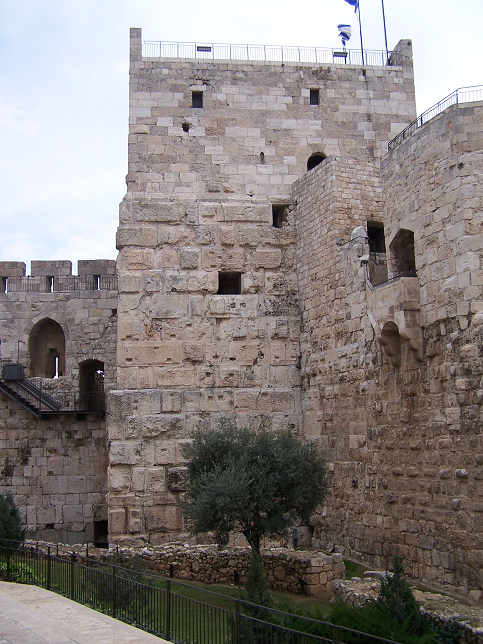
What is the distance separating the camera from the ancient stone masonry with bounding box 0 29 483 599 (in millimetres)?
9617

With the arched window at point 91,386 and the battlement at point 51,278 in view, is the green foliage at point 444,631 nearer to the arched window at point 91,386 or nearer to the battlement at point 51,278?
the arched window at point 91,386

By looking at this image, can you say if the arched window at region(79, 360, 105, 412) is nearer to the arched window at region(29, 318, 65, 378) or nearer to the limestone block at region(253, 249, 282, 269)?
the arched window at region(29, 318, 65, 378)

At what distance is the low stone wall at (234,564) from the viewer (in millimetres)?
10578

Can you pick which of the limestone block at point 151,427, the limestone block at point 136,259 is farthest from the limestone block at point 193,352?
the limestone block at point 136,259

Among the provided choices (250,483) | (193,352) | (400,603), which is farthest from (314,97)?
(400,603)

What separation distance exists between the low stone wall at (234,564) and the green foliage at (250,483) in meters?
0.81

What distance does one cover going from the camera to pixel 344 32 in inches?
687

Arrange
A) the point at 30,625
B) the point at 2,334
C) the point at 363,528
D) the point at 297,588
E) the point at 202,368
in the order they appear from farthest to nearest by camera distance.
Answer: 1. the point at 2,334
2. the point at 202,368
3. the point at 363,528
4. the point at 297,588
5. the point at 30,625

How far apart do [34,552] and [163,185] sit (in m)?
7.74

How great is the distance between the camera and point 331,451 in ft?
41.9

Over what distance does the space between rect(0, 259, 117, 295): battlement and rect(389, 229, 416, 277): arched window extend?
8978 millimetres

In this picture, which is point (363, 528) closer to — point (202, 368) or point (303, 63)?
point (202, 368)

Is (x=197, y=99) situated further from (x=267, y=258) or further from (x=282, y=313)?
(x=282, y=313)

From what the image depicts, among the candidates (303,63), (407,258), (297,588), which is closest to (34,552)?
(297,588)
